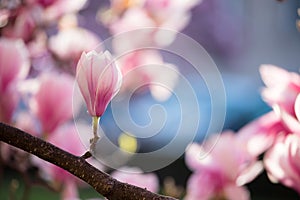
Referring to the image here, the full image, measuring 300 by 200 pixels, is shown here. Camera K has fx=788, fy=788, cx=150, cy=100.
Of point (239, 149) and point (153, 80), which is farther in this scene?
point (153, 80)

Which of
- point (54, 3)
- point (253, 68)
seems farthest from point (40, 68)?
point (253, 68)

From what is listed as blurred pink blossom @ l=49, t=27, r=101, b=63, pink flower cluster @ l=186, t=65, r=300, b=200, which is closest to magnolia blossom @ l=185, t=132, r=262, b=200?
pink flower cluster @ l=186, t=65, r=300, b=200

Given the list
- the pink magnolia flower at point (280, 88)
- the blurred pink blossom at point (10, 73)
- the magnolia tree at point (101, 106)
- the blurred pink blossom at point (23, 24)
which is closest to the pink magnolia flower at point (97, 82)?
the magnolia tree at point (101, 106)

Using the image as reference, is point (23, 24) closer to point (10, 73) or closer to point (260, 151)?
point (10, 73)

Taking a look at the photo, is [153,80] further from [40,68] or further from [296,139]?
[296,139]

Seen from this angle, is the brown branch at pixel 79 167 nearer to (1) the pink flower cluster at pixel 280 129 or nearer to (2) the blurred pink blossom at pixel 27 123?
(1) the pink flower cluster at pixel 280 129

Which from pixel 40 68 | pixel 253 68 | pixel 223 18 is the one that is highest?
pixel 40 68

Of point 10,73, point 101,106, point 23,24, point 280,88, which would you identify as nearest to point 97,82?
point 101,106
